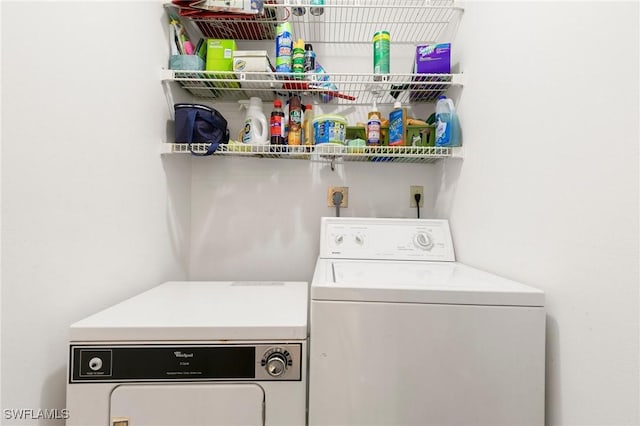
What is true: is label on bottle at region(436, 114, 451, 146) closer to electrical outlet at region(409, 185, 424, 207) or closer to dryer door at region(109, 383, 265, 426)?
electrical outlet at region(409, 185, 424, 207)

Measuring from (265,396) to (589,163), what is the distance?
98 centimetres

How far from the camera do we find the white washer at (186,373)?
78 cm

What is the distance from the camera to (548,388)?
846 mm

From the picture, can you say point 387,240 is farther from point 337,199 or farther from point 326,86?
point 326,86

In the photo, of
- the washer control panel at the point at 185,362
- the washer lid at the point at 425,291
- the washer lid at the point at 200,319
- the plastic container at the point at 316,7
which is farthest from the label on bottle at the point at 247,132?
the washer control panel at the point at 185,362

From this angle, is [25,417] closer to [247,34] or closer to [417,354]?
[417,354]

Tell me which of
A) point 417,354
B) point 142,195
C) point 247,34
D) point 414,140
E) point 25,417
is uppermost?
point 247,34

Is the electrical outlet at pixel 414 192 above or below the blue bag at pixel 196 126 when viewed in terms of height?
below

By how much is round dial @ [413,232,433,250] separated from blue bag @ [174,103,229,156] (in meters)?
1.03

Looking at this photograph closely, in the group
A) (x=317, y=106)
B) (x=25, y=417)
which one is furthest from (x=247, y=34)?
(x=25, y=417)
